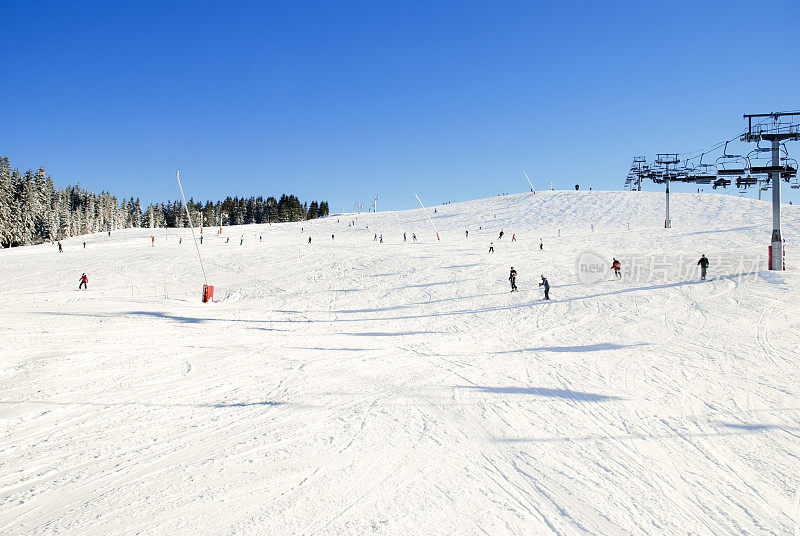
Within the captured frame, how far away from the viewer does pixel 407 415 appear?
722 centimetres

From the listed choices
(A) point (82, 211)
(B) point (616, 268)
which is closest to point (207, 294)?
(B) point (616, 268)

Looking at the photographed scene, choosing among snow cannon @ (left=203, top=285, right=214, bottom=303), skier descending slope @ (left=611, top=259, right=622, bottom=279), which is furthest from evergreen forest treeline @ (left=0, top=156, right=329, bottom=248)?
skier descending slope @ (left=611, top=259, right=622, bottom=279)

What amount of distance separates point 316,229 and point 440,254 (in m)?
43.2

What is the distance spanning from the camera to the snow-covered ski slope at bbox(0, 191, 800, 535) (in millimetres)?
4547

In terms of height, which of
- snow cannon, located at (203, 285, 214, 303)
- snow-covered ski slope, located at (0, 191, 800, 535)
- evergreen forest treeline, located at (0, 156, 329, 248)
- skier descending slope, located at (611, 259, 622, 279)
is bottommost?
snow-covered ski slope, located at (0, 191, 800, 535)

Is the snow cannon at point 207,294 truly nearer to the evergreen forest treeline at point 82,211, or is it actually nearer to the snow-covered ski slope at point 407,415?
the snow-covered ski slope at point 407,415

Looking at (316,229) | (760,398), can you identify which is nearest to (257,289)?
(760,398)

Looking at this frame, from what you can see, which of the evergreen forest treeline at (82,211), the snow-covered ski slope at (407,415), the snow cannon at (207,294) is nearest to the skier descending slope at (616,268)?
the snow-covered ski slope at (407,415)

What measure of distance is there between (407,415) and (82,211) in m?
134

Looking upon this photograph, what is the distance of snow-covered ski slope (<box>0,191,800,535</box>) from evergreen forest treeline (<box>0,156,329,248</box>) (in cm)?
5710

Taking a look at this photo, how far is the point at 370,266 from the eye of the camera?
31641 mm

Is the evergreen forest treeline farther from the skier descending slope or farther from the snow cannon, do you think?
the skier descending slope

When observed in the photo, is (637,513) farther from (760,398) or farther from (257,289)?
(257,289)

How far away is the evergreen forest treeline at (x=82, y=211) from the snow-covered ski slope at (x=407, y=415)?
5710 cm
